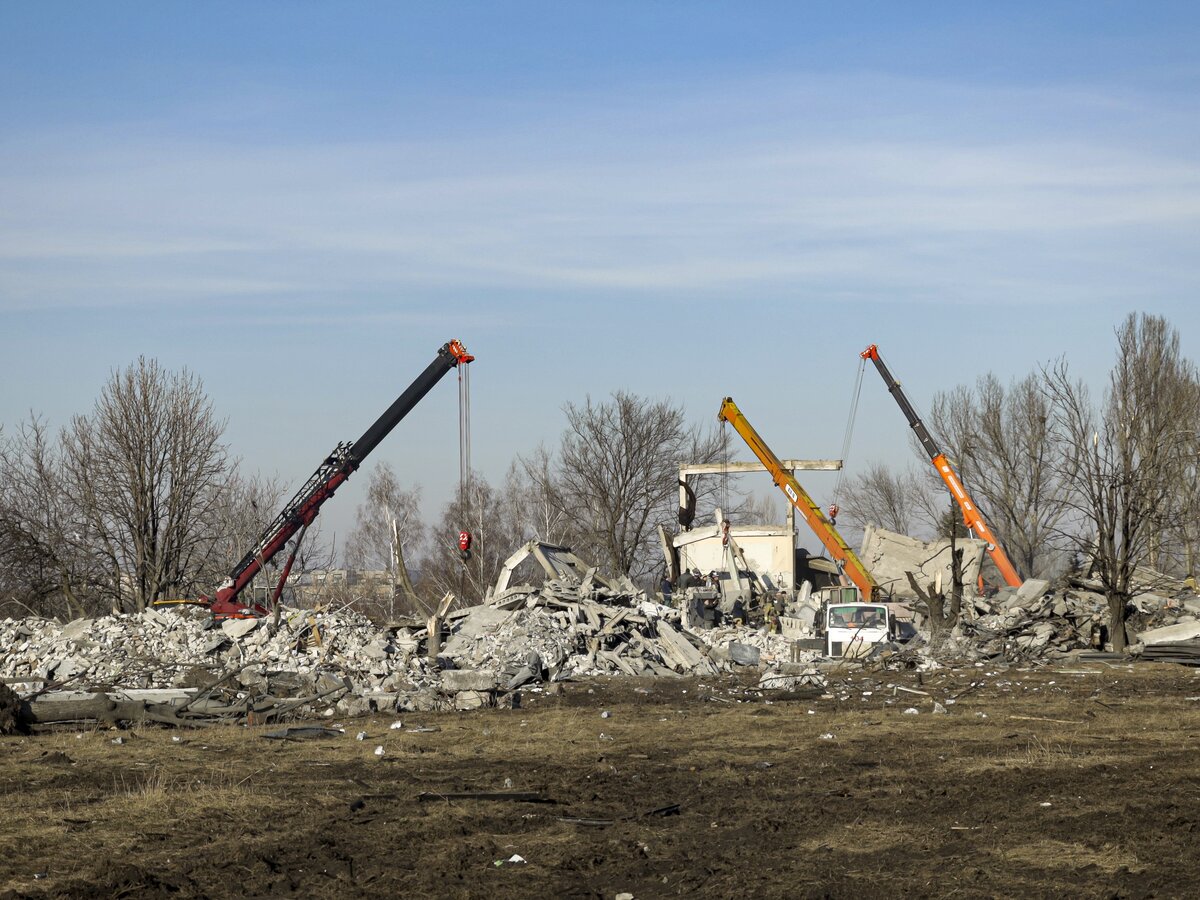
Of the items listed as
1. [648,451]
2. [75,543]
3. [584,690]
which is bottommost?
[584,690]

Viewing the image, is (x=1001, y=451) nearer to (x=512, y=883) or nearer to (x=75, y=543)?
(x=75, y=543)

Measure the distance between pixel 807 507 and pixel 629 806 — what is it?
28016mm

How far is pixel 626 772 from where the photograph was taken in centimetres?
1270

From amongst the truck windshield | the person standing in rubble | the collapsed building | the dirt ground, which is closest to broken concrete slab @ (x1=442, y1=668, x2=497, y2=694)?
the collapsed building

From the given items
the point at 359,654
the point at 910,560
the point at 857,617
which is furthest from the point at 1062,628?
the point at 359,654

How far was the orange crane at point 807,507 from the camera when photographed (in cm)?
3691

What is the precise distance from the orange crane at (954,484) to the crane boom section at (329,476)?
18.2 meters

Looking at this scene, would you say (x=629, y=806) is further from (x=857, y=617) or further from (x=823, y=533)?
(x=823, y=533)

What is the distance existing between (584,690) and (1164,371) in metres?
32.1

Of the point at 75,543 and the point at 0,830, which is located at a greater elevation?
the point at 75,543

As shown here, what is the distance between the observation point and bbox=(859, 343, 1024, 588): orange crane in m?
38.4

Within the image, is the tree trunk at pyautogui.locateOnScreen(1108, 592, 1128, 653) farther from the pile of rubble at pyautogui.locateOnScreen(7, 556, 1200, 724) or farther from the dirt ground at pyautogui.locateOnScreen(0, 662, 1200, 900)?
the dirt ground at pyautogui.locateOnScreen(0, 662, 1200, 900)

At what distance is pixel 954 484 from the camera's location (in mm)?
40344

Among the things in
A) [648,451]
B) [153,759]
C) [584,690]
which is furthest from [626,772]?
Answer: [648,451]
